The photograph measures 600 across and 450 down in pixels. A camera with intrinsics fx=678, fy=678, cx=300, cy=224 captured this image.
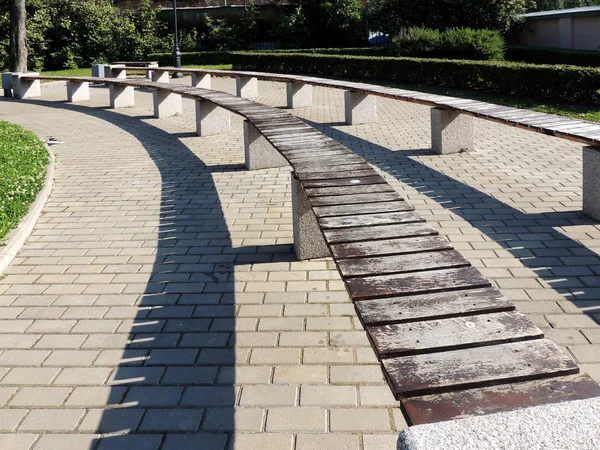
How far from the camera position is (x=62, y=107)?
17094mm

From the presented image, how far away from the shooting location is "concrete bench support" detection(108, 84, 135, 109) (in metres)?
16.3

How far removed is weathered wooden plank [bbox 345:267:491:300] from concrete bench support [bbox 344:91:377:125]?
9113mm

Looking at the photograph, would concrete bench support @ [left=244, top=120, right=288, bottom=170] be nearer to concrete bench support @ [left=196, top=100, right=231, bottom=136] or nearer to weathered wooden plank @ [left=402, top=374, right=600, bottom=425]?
concrete bench support @ [left=196, top=100, right=231, bottom=136]

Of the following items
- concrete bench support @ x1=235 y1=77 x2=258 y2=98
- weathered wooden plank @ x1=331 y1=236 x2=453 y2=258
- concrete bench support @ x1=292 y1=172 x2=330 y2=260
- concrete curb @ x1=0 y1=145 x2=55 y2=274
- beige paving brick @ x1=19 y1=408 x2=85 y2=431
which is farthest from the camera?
concrete bench support @ x1=235 y1=77 x2=258 y2=98

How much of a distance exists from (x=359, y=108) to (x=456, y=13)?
1499cm

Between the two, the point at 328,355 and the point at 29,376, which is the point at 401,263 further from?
the point at 29,376

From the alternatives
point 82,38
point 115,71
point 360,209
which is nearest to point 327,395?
point 360,209

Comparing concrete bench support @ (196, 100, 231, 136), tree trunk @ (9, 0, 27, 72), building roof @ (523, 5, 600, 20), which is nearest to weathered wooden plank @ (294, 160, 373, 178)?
concrete bench support @ (196, 100, 231, 136)

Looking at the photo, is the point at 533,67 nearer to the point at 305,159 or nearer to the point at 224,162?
the point at 224,162

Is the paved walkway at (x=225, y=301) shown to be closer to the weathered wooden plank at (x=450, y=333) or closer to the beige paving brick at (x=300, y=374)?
the beige paving brick at (x=300, y=374)

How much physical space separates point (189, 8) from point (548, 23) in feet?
59.9

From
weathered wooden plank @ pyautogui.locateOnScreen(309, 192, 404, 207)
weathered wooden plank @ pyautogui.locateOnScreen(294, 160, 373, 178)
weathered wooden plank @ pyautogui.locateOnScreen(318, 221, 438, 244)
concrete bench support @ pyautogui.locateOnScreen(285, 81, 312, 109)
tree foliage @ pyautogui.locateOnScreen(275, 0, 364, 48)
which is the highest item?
tree foliage @ pyautogui.locateOnScreen(275, 0, 364, 48)

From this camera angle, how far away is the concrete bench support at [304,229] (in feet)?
16.5

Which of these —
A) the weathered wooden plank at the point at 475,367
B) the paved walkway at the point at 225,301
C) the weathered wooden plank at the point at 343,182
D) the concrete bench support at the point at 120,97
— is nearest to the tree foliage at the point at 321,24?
the concrete bench support at the point at 120,97
